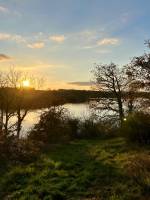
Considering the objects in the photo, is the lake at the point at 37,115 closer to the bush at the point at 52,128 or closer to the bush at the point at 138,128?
the bush at the point at 52,128

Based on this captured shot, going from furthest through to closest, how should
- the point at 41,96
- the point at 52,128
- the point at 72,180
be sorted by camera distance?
the point at 41,96, the point at 52,128, the point at 72,180

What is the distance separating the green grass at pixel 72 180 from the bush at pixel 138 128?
3776 millimetres

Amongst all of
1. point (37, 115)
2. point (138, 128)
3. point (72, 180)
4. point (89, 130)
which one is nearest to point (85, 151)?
point (138, 128)

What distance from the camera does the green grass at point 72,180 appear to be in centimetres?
859

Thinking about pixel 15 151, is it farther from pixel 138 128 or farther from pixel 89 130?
pixel 89 130

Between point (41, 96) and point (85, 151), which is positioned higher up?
point (41, 96)

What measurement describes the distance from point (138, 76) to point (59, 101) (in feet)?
20.3

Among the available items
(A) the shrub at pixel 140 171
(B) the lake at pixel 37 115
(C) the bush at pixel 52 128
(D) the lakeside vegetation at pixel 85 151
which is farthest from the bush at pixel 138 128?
(B) the lake at pixel 37 115

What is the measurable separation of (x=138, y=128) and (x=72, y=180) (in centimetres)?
801

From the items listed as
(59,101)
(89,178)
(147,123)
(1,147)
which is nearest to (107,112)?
(59,101)

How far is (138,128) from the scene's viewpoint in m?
17.3

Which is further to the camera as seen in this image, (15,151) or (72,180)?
(15,151)

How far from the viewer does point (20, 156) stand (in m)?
14.1

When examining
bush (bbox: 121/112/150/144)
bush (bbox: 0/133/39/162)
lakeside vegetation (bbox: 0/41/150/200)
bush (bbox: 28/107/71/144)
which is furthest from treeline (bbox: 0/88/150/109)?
bush (bbox: 0/133/39/162)
